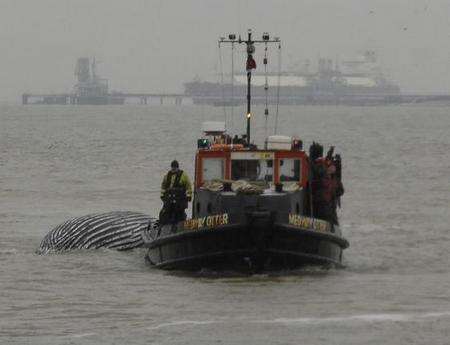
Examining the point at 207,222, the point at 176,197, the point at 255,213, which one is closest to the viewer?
the point at 255,213

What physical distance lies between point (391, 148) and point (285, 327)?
6410 centimetres

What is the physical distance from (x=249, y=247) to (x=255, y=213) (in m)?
0.71

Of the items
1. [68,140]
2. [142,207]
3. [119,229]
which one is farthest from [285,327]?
[68,140]

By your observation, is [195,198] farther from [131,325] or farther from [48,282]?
[131,325]

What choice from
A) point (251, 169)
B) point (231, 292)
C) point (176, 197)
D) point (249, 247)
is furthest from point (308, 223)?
point (176, 197)

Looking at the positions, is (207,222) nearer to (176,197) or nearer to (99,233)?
(176,197)

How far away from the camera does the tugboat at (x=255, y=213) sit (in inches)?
936

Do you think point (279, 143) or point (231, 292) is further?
point (279, 143)

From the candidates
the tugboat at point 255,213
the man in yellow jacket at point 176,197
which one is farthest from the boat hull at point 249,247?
the man in yellow jacket at point 176,197

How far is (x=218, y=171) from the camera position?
2538 centimetres

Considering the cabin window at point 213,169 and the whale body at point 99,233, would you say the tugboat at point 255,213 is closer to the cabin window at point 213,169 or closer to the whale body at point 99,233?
the cabin window at point 213,169

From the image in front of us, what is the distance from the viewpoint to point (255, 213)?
2348cm

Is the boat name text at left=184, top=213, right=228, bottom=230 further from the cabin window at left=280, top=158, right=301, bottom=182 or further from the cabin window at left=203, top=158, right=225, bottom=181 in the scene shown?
the cabin window at left=280, top=158, right=301, bottom=182

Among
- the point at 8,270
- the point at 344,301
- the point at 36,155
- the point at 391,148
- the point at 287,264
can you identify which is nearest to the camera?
the point at 344,301
